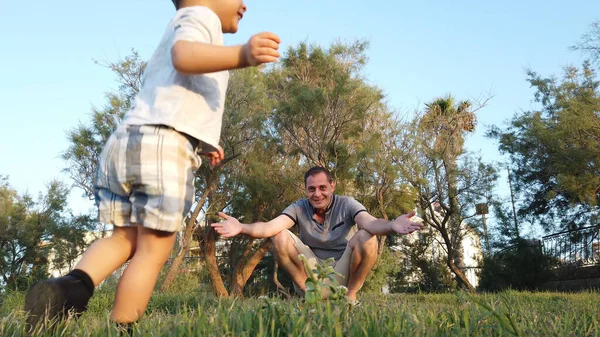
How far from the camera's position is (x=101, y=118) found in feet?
60.6

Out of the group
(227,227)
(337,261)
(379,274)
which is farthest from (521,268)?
(227,227)

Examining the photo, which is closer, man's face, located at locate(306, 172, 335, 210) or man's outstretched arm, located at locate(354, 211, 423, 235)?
man's outstretched arm, located at locate(354, 211, 423, 235)

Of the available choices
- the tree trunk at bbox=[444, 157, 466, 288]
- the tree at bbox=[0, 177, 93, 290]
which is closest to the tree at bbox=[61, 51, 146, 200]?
the tree at bbox=[0, 177, 93, 290]

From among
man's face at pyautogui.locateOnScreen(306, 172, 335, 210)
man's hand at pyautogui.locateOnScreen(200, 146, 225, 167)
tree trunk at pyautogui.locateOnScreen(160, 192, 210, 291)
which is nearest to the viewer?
man's hand at pyautogui.locateOnScreen(200, 146, 225, 167)

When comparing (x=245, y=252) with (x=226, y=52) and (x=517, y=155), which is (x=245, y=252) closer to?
(x=517, y=155)

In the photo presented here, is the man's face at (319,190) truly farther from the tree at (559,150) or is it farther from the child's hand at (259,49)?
the tree at (559,150)

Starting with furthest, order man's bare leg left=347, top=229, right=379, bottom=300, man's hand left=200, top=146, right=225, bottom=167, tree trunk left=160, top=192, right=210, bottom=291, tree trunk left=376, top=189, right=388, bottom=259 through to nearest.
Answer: tree trunk left=376, top=189, right=388, bottom=259, tree trunk left=160, top=192, right=210, bottom=291, man's bare leg left=347, top=229, right=379, bottom=300, man's hand left=200, top=146, right=225, bottom=167

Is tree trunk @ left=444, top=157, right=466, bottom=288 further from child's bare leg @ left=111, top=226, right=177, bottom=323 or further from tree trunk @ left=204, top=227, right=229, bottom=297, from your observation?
child's bare leg @ left=111, top=226, right=177, bottom=323

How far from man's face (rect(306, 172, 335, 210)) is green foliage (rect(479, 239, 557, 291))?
1325 centimetres

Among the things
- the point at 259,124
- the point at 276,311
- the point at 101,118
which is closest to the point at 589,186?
the point at 259,124

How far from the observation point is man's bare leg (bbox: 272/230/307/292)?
4391mm

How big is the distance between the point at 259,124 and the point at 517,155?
11.6 m

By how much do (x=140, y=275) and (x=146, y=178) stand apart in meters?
0.36

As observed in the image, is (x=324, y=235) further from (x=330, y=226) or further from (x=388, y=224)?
(x=388, y=224)
